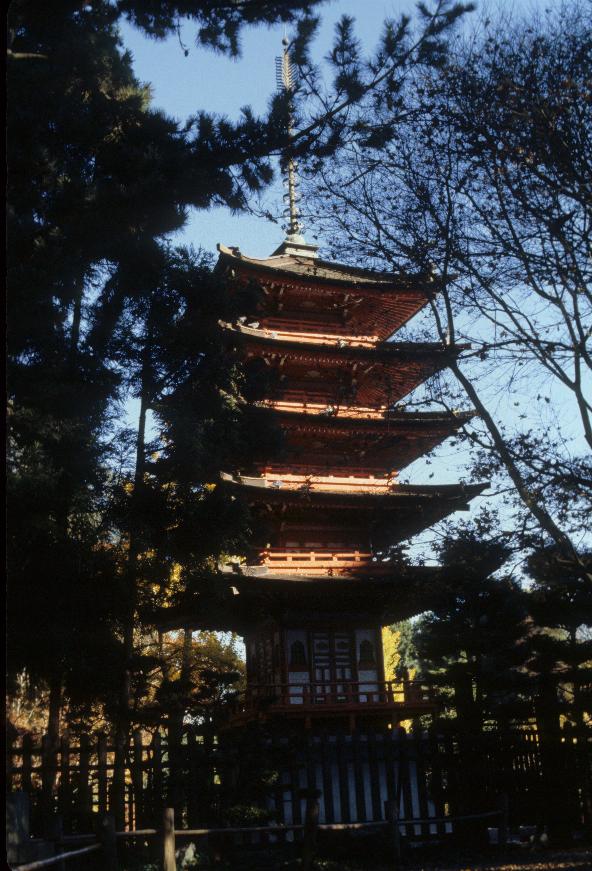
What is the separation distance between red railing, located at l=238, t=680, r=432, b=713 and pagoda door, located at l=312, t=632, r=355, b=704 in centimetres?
3

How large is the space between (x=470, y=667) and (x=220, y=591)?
4.87 m

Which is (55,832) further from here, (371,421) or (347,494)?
(371,421)

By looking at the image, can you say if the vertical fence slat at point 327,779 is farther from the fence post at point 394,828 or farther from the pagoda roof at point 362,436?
the pagoda roof at point 362,436

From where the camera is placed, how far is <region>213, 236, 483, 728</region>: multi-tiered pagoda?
59.4ft

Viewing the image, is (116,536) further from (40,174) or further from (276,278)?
(40,174)

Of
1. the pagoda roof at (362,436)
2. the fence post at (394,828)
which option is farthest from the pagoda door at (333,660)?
the fence post at (394,828)

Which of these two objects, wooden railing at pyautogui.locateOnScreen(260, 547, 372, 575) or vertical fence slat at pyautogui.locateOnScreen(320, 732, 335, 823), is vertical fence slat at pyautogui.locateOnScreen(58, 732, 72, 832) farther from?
wooden railing at pyautogui.locateOnScreen(260, 547, 372, 575)

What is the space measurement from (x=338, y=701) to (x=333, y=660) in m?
1.03

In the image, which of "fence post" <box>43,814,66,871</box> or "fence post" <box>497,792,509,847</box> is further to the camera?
"fence post" <box>497,792,509,847</box>

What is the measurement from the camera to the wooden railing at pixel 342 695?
57.7 ft

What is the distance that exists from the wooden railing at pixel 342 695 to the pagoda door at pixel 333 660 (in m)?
0.03

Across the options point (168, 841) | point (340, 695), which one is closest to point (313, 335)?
point (340, 695)

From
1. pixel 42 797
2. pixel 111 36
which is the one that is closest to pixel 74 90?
pixel 111 36

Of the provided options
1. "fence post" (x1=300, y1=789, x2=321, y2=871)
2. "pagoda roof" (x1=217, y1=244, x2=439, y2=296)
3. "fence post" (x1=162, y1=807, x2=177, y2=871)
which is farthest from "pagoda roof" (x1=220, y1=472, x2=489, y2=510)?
"fence post" (x1=162, y1=807, x2=177, y2=871)
